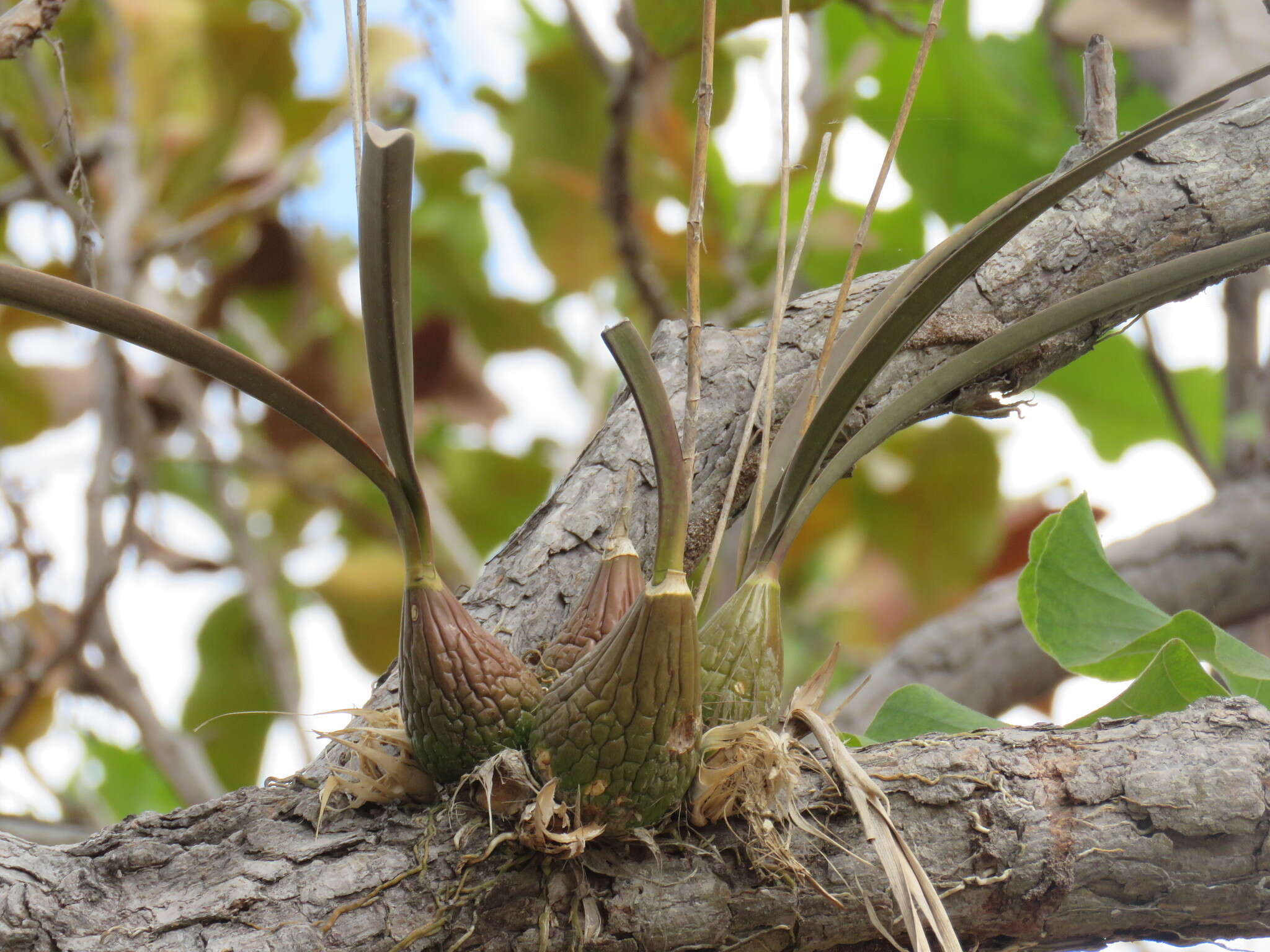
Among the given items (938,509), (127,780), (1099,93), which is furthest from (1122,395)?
(127,780)

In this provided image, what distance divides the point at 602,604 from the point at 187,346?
0.17m

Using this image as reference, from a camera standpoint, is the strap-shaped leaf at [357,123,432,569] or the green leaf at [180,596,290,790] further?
the green leaf at [180,596,290,790]

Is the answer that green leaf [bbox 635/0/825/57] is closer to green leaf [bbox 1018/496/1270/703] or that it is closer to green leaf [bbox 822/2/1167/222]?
green leaf [bbox 1018/496/1270/703]

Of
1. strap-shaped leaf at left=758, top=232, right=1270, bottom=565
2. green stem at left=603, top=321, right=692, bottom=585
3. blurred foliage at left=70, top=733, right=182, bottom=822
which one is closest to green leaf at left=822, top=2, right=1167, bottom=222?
strap-shaped leaf at left=758, top=232, right=1270, bottom=565

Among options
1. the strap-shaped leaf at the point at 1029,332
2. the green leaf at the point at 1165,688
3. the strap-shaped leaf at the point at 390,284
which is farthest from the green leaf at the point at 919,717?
the strap-shaped leaf at the point at 390,284

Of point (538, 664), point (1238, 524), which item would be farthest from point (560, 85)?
point (538, 664)

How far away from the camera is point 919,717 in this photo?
1.69ft

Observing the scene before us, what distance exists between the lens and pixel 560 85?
5.21 feet

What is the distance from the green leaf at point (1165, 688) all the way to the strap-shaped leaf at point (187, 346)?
320 millimetres

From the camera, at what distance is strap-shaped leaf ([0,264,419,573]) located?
11.0 inches

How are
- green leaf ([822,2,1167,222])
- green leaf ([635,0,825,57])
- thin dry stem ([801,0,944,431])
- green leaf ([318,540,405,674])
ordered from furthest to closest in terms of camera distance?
green leaf ([318,540,405,674])
green leaf ([822,2,1167,222])
green leaf ([635,0,825,57])
thin dry stem ([801,0,944,431])

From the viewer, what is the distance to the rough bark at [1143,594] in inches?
43.8

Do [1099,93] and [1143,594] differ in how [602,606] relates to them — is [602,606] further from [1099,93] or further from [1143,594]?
[1143,594]

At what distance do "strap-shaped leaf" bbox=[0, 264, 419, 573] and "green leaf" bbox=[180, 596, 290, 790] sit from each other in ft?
4.12
